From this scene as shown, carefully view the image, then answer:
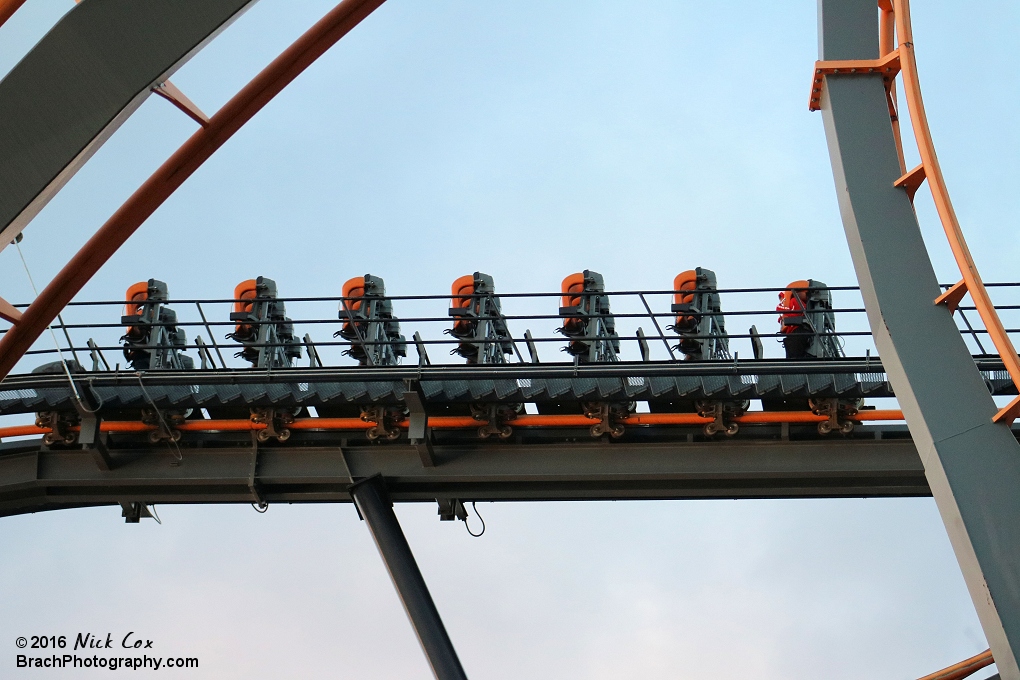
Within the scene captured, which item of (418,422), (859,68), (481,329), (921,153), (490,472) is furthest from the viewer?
(481,329)

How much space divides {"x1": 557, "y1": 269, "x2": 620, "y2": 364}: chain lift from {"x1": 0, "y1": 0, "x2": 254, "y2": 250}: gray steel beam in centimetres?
864

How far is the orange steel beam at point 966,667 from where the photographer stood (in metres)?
12.6

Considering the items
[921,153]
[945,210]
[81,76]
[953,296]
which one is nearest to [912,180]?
[921,153]

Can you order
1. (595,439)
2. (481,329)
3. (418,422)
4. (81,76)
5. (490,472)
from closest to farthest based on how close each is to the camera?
(81,76) < (418,422) < (490,472) < (595,439) < (481,329)

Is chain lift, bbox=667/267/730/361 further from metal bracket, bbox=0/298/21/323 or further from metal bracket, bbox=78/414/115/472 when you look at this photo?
metal bracket, bbox=0/298/21/323

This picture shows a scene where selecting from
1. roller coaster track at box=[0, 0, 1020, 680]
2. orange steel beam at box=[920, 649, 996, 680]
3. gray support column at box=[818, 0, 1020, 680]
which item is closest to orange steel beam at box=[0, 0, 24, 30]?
roller coaster track at box=[0, 0, 1020, 680]

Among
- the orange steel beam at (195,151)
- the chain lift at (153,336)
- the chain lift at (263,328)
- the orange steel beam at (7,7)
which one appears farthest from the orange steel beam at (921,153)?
the chain lift at (153,336)

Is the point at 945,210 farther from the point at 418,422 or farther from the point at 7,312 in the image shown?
the point at 418,422

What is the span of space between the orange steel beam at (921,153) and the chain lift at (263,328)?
27.3 ft

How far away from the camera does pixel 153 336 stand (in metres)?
15.7

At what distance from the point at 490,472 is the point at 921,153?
286 inches

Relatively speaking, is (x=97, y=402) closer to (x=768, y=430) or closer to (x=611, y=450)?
(x=611, y=450)

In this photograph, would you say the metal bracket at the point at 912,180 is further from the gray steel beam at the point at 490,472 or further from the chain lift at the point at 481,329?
the chain lift at the point at 481,329

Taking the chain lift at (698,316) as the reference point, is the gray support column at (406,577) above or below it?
below
